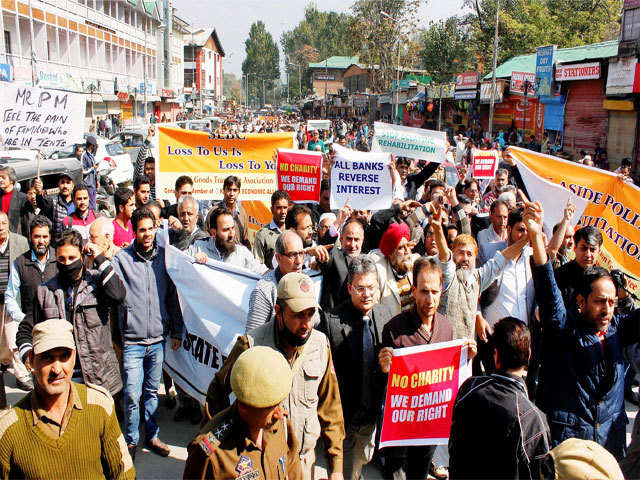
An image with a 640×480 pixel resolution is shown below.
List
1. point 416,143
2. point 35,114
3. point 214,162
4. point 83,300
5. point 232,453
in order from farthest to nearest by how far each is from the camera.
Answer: point 35,114 < point 416,143 < point 214,162 < point 83,300 < point 232,453

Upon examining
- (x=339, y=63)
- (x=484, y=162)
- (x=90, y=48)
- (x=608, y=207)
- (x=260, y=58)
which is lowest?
(x=608, y=207)

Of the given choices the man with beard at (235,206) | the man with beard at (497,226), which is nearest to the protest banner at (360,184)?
the man with beard at (235,206)

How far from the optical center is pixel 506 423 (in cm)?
285

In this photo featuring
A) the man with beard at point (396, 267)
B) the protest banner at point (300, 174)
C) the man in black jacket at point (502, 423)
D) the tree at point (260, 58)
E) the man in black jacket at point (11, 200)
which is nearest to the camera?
the man in black jacket at point (502, 423)

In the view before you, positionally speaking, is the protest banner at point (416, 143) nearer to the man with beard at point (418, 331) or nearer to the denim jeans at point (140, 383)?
the man with beard at point (418, 331)

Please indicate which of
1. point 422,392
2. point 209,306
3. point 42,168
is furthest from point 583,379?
point 42,168

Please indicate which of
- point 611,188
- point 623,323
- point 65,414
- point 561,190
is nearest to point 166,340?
point 65,414

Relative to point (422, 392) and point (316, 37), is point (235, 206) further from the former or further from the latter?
point (316, 37)

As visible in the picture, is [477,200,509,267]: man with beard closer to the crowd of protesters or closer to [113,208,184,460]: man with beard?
the crowd of protesters

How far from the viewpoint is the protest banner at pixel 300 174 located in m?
7.69

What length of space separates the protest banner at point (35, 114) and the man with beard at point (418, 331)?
6755mm

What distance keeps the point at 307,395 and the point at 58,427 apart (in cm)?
120

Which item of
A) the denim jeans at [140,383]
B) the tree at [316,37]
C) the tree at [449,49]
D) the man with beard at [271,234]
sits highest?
the tree at [316,37]

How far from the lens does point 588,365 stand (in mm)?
3762
